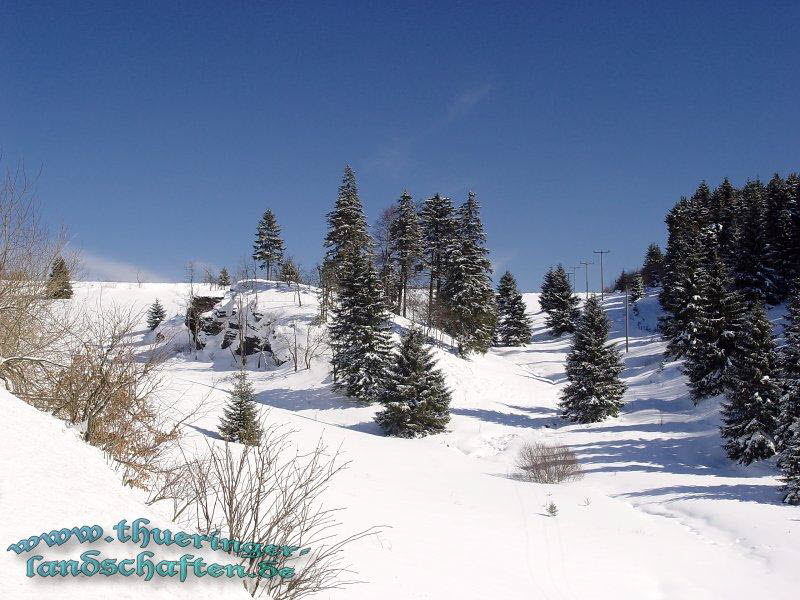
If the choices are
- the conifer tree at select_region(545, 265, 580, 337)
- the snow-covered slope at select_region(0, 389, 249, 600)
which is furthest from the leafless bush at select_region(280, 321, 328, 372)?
the snow-covered slope at select_region(0, 389, 249, 600)

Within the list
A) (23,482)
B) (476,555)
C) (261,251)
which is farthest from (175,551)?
(261,251)

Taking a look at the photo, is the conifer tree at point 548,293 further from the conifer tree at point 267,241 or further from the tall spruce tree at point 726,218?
the conifer tree at point 267,241

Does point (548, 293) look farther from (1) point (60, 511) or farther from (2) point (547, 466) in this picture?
(1) point (60, 511)

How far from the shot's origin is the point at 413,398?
86.4 feet

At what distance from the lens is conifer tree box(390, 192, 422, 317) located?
151 ft

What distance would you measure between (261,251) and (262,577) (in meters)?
60.3

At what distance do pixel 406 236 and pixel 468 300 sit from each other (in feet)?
29.6

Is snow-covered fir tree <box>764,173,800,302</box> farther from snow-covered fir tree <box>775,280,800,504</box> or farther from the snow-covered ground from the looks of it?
snow-covered fir tree <box>775,280,800,504</box>

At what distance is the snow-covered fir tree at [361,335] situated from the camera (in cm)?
3266

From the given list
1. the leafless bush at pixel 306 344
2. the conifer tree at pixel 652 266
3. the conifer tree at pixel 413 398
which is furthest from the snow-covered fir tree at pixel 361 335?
the conifer tree at pixel 652 266

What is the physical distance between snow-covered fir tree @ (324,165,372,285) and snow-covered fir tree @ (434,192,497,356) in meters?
8.84

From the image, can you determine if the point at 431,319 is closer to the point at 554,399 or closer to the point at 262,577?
the point at 554,399

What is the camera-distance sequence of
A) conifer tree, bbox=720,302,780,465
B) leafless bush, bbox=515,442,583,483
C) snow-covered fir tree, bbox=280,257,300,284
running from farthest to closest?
snow-covered fir tree, bbox=280,257,300,284
conifer tree, bbox=720,302,780,465
leafless bush, bbox=515,442,583,483

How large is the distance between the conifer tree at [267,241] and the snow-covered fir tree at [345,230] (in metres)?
17.3
